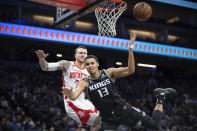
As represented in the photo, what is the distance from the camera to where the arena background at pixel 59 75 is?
1280 centimetres

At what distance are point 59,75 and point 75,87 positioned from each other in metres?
13.2

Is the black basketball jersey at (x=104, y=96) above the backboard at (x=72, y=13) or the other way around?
the other way around

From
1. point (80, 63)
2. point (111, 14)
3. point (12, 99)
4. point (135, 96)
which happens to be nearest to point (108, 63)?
point (135, 96)

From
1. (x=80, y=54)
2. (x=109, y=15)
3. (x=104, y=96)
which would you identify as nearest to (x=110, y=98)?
(x=104, y=96)

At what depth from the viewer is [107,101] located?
455cm

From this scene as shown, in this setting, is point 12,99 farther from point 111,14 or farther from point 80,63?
point 80,63

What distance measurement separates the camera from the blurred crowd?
1188 cm

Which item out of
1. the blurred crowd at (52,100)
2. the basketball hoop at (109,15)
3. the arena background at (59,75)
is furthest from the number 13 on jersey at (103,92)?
the arena background at (59,75)

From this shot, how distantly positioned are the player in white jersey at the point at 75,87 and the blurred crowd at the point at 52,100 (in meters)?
3.25

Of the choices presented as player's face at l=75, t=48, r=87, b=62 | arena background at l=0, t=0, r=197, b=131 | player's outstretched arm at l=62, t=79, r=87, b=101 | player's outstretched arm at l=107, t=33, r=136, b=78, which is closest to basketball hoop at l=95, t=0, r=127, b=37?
player's face at l=75, t=48, r=87, b=62

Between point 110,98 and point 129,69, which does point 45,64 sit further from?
point 129,69

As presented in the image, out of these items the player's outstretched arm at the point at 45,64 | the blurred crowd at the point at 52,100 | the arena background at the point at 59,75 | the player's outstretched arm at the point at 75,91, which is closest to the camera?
the player's outstretched arm at the point at 75,91

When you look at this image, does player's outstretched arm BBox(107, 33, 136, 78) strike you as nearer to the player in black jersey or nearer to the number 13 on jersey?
the player in black jersey

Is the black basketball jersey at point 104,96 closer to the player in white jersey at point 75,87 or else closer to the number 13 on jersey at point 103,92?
the number 13 on jersey at point 103,92
